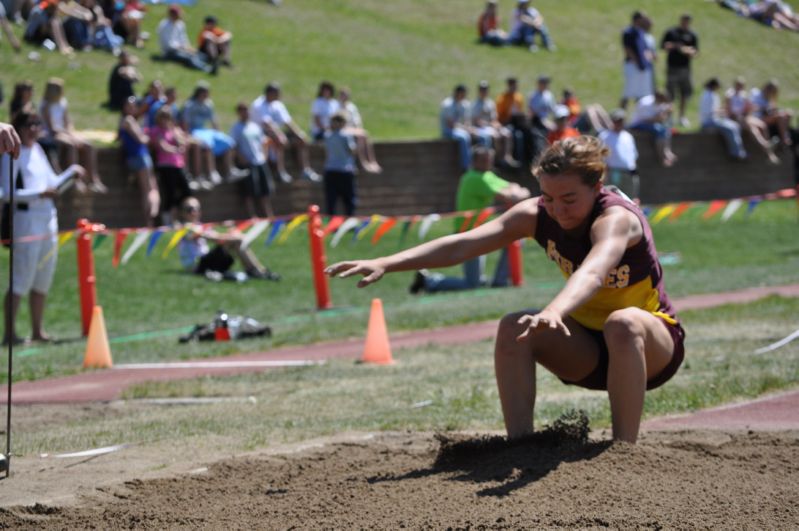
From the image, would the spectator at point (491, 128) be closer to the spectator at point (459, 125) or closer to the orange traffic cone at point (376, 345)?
the spectator at point (459, 125)

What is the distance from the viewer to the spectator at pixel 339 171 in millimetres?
21422

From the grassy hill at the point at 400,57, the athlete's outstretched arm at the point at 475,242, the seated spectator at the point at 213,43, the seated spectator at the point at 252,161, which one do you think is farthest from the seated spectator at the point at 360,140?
the athlete's outstretched arm at the point at 475,242

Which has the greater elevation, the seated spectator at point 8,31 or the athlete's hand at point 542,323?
the seated spectator at point 8,31

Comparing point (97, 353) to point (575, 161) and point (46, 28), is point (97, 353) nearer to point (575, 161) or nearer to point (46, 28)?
point (575, 161)

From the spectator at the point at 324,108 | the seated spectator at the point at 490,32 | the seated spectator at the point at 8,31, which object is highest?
the seated spectator at the point at 490,32

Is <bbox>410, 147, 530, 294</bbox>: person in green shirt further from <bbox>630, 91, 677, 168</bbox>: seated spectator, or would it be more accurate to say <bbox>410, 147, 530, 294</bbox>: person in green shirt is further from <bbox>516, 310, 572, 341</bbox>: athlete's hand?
<bbox>516, 310, 572, 341</bbox>: athlete's hand

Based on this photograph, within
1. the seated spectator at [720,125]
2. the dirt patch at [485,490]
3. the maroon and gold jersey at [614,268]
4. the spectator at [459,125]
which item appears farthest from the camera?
the seated spectator at [720,125]

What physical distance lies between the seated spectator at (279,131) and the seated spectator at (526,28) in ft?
43.7

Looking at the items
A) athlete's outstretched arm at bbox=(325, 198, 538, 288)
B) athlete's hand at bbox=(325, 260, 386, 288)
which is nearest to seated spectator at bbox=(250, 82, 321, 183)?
athlete's outstretched arm at bbox=(325, 198, 538, 288)

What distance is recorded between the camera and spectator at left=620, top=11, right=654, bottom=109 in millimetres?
27031

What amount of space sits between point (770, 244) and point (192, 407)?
16680mm

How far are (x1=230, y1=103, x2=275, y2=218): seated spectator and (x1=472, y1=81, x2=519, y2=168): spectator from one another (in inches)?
191

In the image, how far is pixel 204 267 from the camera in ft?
60.6

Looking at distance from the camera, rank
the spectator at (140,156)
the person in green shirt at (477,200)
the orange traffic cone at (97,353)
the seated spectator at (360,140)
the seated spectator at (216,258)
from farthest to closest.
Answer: the seated spectator at (360,140)
the spectator at (140,156)
the seated spectator at (216,258)
the person in green shirt at (477,200)
the orange traffic cone at (97,353)
